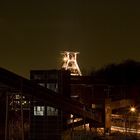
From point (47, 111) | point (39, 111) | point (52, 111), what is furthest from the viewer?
point (47, 111)

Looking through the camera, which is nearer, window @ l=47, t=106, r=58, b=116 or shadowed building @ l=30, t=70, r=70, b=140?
shadowed building @ l=30, t=70, r=70, b=140

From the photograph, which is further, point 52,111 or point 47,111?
point 47,111

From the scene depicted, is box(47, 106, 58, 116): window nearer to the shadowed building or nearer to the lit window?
the shadowed building

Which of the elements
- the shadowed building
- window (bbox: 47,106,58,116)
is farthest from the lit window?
window (bbox: 47,106,58,116)

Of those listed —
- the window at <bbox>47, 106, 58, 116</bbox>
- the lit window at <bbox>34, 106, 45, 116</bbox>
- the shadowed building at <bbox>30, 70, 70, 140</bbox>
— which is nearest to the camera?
the shadowed building at <bbox>30, 70, 70, 140</bbox>

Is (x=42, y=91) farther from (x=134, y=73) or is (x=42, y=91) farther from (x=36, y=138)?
(x=134, y=73)

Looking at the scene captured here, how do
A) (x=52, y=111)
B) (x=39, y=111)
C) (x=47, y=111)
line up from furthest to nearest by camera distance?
(x=47, y=111), (x=52, y=111), (x=39, y=111)

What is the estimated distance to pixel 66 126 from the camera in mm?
50469

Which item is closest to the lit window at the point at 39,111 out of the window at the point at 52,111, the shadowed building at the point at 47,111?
the shadowed building at the point at 47,111

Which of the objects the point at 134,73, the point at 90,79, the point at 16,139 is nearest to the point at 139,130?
the point at 16,139

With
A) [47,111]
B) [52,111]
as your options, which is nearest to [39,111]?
[47,111]

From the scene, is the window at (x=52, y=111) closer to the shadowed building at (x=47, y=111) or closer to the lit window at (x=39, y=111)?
the shadowed building at (x=47, y=111)

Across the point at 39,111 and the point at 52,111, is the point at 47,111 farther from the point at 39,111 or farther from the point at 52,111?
the point at 39,111

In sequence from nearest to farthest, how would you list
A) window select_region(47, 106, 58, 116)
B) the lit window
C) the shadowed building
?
the shadowed building, the lit window, window select_region(47, 106, 58, 116)
